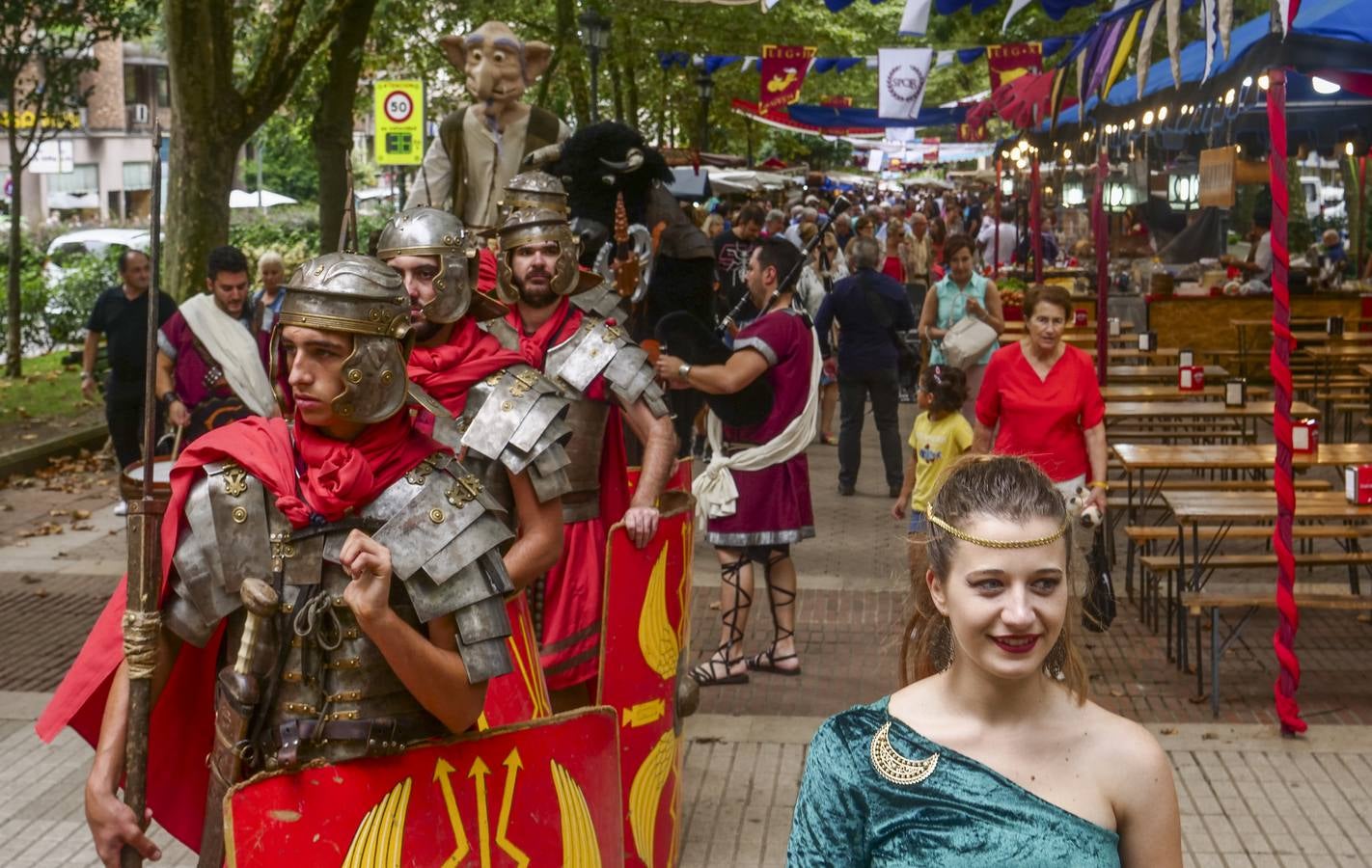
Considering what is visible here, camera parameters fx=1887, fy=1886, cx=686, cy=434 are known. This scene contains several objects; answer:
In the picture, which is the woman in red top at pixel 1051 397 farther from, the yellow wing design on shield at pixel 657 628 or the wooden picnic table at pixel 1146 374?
the wooden picnic table at pixel 1146 374

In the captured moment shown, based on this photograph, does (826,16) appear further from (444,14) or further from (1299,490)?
(1299,490)

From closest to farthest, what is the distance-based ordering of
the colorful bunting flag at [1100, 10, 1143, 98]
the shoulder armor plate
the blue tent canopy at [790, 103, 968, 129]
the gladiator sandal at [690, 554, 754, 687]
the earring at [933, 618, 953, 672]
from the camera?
the earring at [933, 618, 953, 672]
the shoulder armor plate
the gladiator sandal at [690, 554, 754, 687]
the colorful bunting flag at [1100, 10, 1143, 98]
the blue tent canopy at [790, 103, 968, 129]

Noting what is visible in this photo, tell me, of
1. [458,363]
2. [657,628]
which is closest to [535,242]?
[458,363]

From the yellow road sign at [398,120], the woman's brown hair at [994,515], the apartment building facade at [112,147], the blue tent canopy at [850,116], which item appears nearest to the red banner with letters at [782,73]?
the blue tent canopy at [850,116]

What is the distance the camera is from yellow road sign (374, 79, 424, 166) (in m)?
20.3

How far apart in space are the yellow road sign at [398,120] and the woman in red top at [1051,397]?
12.8 meters

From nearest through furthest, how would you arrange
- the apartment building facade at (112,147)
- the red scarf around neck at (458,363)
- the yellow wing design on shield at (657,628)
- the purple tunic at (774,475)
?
1. the red scarf around neck at (458,363)
2. the yellow wing design on shield at (657,628)
3. the purple tunic at (774,475)
4. the apartment building facade at (112,147)

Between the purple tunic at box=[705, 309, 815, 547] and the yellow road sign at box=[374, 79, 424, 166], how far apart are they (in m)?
12.6

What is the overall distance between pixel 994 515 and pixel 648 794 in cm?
273

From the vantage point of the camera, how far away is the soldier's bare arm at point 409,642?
3248 millimetres

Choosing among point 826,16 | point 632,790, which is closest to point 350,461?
point 632,790

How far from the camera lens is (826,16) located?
37.8 metres

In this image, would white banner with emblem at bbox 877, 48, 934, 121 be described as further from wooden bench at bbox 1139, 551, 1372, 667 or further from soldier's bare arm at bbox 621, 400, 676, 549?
soldier's bare arm at bbox 621, 400, 676, 549

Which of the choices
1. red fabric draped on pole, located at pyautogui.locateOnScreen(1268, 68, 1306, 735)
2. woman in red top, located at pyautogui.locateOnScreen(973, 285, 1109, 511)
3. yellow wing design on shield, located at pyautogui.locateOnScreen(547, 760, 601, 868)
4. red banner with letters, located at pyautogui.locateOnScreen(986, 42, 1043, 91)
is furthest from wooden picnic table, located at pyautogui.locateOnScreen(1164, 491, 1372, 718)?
red banner with letters, located at pyautogui.locateOnScreen(986, 42, 1043, 91)
